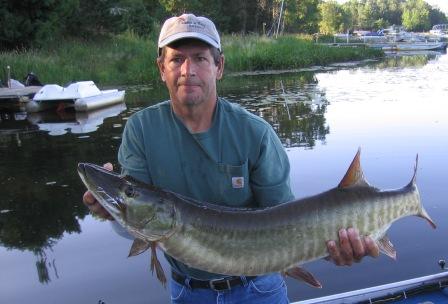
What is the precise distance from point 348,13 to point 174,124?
445 ft

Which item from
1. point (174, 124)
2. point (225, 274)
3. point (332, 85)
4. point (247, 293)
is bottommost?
point (332, 85)

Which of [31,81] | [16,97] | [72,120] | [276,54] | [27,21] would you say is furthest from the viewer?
[276,54]

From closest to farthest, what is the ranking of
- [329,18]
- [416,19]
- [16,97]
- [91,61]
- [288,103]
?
1. [16,97]
2. [288,103]
3. [91,61]
4. [329,18]
5. [416,19]

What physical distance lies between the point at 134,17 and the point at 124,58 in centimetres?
816

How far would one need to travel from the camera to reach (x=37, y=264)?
6.27 meters

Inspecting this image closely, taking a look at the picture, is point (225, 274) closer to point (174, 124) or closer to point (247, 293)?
point (247, 293)

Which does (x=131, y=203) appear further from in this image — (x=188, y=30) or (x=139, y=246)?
(x=188, y=30)

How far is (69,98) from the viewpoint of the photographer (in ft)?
60.2

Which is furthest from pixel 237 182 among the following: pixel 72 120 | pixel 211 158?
pixel 72 120

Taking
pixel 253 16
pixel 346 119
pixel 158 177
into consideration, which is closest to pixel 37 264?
pixel 158 177

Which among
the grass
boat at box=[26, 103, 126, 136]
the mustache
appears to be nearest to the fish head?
the mustache

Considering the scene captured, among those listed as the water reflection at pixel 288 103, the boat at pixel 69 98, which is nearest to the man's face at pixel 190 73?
the water reflection at pixel 288 103

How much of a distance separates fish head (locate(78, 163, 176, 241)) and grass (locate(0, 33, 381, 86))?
22406 mm

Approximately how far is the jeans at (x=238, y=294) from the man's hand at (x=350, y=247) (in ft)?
1.35
